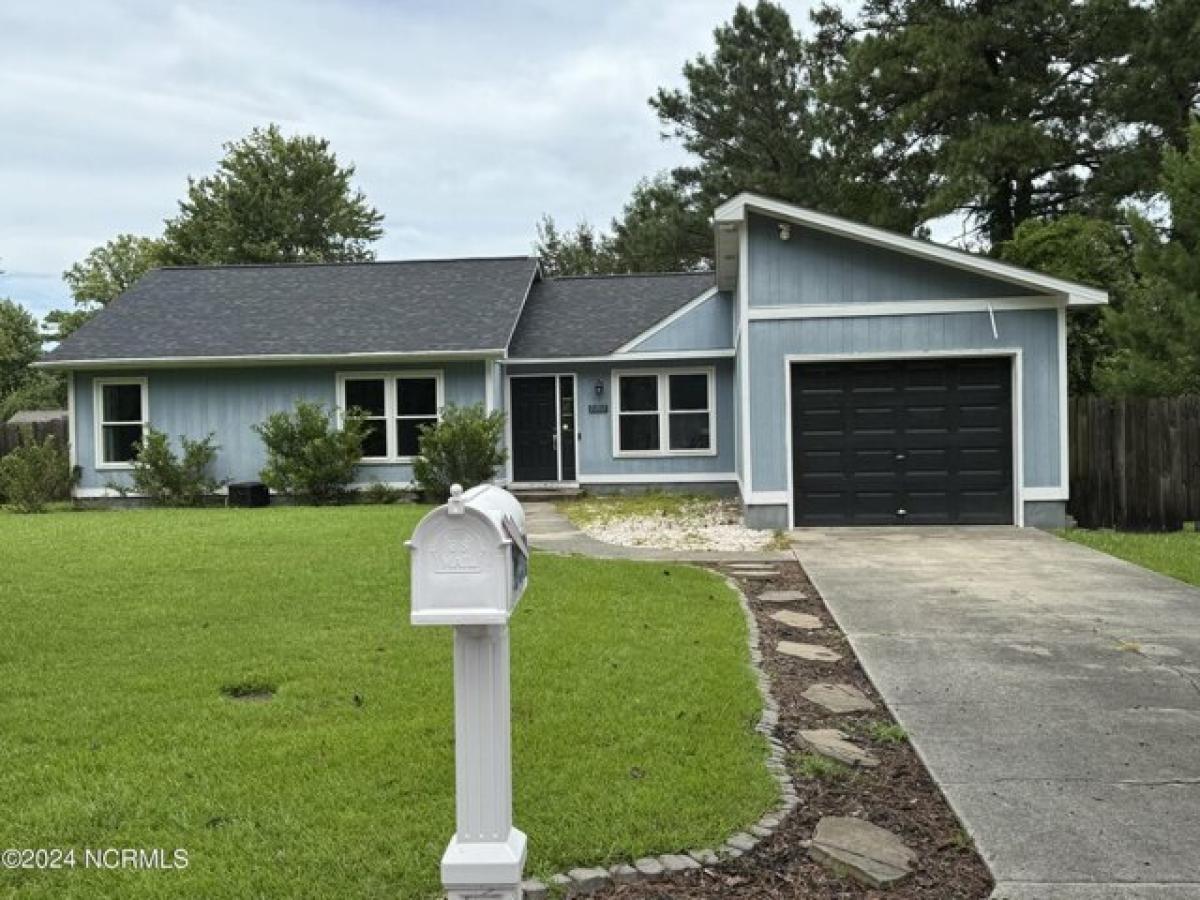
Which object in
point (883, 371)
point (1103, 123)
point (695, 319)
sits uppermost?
point (1103, 123)

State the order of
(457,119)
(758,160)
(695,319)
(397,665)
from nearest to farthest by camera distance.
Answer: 1. (397,665)
2. (695,319)
3. (457,119)
4. (758,160)

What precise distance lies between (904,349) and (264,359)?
10432 millimetres

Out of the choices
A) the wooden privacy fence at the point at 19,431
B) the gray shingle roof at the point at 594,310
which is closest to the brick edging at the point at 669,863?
the gray shingle roof at the point at 594,310

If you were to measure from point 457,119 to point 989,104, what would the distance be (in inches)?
546

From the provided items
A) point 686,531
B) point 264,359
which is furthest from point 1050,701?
point 264,359

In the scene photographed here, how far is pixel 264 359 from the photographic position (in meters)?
16.2

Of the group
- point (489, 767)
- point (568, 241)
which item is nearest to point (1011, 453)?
point (489, 767)

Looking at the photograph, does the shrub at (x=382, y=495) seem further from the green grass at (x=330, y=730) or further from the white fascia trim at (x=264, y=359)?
the green grass at (x=330, y=730)

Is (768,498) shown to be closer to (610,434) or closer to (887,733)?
(610,434)

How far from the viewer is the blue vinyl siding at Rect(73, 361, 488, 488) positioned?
16703 mm

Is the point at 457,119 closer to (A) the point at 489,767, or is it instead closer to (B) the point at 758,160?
(B) the point at 758,160

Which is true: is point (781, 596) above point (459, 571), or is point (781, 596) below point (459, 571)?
below

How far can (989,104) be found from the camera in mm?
23062

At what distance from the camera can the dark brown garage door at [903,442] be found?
11.6 metres
